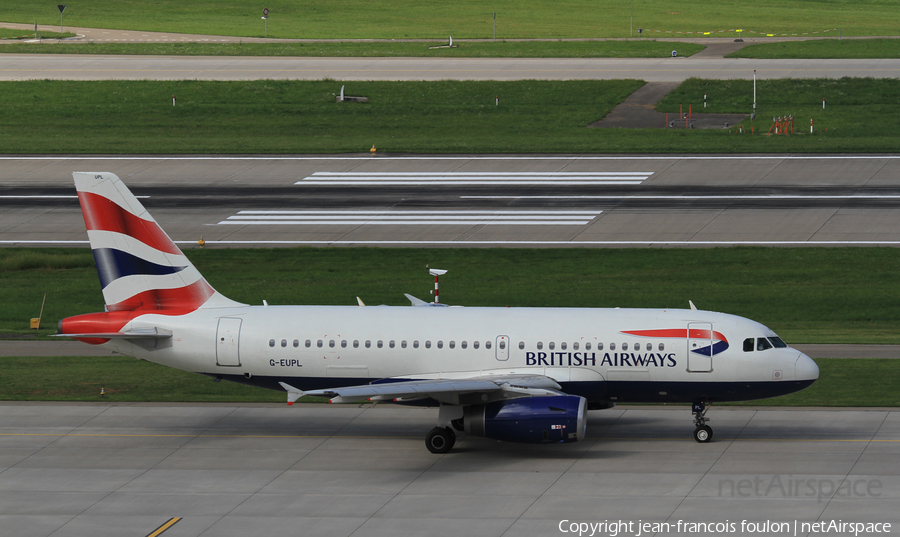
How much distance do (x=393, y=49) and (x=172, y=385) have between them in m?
65.1

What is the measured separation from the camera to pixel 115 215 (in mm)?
30078

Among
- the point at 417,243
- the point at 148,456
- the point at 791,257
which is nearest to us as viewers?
the point at 148,456

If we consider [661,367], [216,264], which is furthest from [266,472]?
[216,264]

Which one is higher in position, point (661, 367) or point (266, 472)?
point (661, 367)

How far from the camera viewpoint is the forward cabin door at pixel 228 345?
2964cm

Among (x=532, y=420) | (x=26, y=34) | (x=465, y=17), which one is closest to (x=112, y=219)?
(x=532, y=420)

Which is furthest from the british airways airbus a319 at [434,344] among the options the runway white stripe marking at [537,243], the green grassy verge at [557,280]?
the runway white stripe marking at [537,243]

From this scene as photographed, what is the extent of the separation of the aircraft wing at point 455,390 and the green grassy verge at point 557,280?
14.5 metres

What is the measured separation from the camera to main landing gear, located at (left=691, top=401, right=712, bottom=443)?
2944 cm

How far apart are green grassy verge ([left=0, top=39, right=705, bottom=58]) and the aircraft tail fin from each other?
64196 mm

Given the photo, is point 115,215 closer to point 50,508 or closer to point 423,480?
point 50,508

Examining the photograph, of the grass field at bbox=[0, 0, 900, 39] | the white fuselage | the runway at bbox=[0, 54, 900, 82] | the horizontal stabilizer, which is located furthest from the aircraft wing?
the grass field at bbox=[0, 0, 900, 39]

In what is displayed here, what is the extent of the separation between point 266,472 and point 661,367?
34.1ft

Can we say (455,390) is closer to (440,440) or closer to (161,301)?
(440,440)
